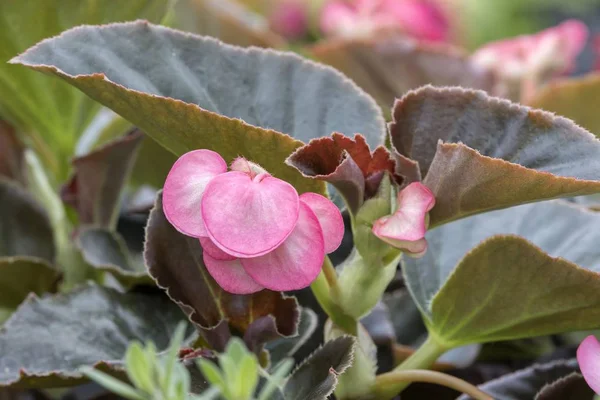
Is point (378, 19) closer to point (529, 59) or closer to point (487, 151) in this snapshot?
point (529, 59)

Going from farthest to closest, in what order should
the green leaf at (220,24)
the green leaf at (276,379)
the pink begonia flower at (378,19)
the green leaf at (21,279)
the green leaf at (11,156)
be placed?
the pink begonia flower at (378,19), the green leaf at (220,24), the green leaf at (11,156), the green leaf at (21,279), the green leaf at (276,379)

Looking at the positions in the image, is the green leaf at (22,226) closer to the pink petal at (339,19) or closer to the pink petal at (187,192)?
the pink petal at (187,192)

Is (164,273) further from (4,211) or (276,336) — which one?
(4,211)

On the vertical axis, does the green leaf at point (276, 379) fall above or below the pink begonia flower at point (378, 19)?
above

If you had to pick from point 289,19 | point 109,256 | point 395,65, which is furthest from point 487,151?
point 289,19

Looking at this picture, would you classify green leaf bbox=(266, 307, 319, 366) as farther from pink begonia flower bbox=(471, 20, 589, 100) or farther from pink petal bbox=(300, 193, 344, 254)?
pink begonia flower bbox=(471, 20, 589, 100)

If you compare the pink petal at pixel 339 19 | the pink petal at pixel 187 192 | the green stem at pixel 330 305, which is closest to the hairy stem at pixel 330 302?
the green stem at pixel 330 305

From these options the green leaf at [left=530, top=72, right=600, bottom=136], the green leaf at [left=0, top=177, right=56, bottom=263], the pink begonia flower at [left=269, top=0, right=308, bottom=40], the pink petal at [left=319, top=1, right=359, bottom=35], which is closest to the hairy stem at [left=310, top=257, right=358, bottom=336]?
the green leaf at [left=0, top=177, right=56, bottom=263]
